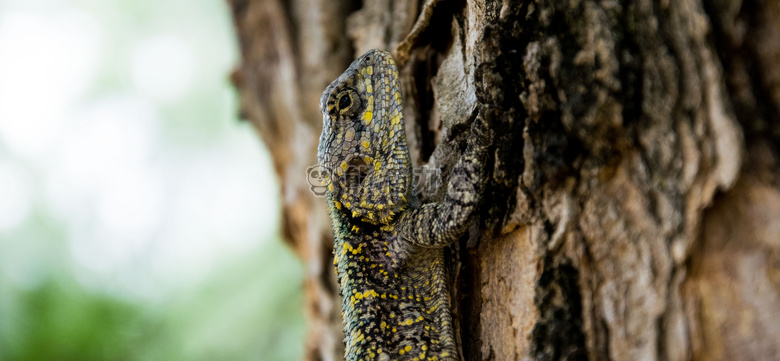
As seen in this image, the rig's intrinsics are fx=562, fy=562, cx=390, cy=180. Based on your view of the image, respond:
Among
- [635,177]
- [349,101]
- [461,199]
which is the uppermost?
[349,101]

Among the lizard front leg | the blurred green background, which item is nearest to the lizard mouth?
the lizard front leg

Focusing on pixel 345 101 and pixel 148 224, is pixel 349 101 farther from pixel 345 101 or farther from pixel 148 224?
pixel 148 224

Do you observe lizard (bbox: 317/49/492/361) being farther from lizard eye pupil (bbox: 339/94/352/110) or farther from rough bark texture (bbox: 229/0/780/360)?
rough bark texture (bbox: 229/0/780/360)

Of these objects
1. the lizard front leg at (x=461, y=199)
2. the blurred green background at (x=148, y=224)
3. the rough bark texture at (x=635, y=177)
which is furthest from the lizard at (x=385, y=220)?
the blurred green background at (x=148, y=224)

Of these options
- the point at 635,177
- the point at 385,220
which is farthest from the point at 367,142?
the point at 635,177

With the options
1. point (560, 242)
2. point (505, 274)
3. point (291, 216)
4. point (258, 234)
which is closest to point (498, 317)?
point (505, 274)

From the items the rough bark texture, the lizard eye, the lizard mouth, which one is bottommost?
the rough bark texture

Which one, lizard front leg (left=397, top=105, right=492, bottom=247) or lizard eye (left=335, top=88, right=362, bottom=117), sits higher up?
lizard eye (left=335, top=88, right=362, bottom=117)

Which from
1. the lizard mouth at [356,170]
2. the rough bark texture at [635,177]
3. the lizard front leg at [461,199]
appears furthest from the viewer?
the lizard mouth at [356,170]

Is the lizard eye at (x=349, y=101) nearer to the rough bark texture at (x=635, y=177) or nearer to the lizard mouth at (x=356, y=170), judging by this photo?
the lizard mouth at (x=356, y=170)
